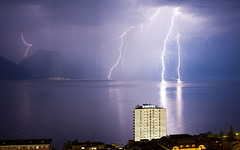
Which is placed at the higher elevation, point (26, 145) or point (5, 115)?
point (5, 115)

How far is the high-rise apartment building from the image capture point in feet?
109

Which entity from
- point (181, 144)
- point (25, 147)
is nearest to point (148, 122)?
point (181, 144)

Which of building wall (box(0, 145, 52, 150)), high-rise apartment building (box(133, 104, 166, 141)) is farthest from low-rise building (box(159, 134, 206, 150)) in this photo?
building wall (box(0, 145, 52, 150))

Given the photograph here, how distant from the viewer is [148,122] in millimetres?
33438

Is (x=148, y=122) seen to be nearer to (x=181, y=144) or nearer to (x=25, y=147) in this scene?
(x=181, y=144)

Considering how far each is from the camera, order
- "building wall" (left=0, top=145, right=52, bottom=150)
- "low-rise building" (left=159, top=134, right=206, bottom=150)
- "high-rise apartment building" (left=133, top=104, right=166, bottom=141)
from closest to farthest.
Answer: "low-rise building" (left=159, top=134, right=206, bottom=150) < "building wall" (left=0, top=145, right=52, bottom=150) < "high-rise apartment building" (left=133, top=104, right=166, bottom=141)

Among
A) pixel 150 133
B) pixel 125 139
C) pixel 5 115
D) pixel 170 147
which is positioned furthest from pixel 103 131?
pixel 5 115

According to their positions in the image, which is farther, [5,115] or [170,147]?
[5,115]

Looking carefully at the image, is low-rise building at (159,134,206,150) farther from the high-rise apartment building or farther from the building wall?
the building wall

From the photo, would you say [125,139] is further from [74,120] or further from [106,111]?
[106,111]

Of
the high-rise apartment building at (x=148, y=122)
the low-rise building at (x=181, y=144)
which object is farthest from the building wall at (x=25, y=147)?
the high-rise apartment building at (x=148, y=122)

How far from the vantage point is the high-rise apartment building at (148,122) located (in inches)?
1304

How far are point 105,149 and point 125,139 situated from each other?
39.7 ft

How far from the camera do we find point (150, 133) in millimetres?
33312
